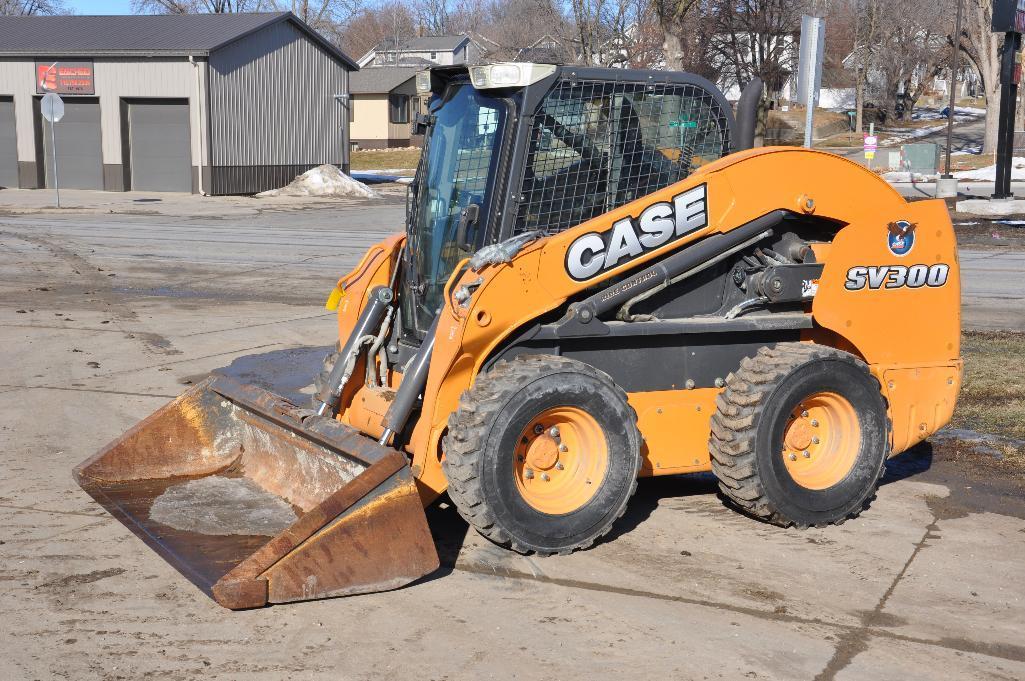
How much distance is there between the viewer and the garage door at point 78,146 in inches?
1374

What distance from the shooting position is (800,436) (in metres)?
6.03

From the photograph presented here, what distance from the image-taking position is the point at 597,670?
14.3ft

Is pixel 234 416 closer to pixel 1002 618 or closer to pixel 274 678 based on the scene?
pixel 274 678

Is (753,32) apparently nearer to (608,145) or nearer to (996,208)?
(996,208)

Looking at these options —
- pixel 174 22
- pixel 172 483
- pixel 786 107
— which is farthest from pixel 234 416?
pixel 786 107

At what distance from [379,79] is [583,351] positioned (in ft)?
195

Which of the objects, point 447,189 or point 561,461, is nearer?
point 561,461

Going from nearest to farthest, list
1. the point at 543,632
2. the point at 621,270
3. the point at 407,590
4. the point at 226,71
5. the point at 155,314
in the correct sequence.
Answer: the point at 543,632, the point at 407,590, the point at 621,270, the point at 155,314, the point at 226,71

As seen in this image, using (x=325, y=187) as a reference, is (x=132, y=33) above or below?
above

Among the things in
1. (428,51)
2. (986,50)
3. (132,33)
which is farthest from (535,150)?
(428,51)

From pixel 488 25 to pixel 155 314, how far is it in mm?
99543

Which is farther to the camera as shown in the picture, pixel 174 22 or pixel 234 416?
pixel 174 22

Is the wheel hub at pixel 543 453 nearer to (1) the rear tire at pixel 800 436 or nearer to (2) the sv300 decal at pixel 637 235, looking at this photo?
(2) the sv300 decal at pixel 637 235

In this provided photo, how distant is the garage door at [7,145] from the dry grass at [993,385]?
1275 inches
